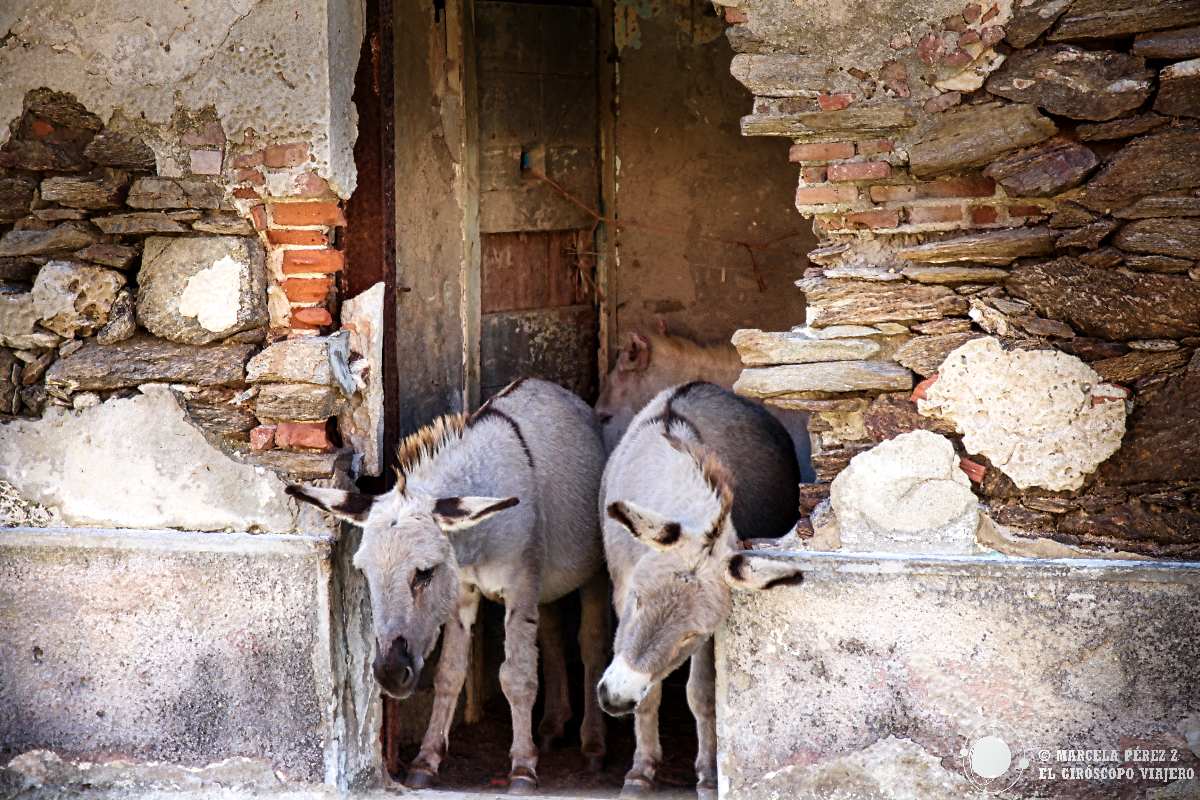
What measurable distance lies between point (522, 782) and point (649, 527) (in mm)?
1453

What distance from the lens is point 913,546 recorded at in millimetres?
4582

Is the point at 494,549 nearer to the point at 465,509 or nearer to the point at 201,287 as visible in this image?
the point at 465,509

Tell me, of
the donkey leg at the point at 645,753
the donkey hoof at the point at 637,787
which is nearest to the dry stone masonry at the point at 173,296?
the donkey leg at the point at 645,753

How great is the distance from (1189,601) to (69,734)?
4078mm

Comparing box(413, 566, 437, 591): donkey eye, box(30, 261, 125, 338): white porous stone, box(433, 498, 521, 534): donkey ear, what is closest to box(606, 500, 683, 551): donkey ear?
box(433, 498, 521, 534): donkey ear

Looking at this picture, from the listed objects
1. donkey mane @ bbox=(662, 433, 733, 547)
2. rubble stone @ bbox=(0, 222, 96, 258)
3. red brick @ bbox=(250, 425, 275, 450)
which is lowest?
donkey mane @ bbox=(662, 433, 733, 547)

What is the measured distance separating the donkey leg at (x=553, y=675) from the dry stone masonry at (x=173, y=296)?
1.48 meters

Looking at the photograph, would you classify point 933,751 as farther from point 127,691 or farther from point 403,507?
point 127,691

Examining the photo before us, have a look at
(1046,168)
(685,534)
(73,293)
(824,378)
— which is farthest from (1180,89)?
(73,293)

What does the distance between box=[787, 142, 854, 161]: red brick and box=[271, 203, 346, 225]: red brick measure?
171 cm

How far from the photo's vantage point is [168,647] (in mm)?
5164

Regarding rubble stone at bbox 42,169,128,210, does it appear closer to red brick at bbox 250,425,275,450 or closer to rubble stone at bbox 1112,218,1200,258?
red brick at bbox 250,425,275,450

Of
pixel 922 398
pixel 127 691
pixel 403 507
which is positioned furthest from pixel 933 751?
pixel 127 691

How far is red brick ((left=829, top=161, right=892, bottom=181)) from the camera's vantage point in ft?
14.8
